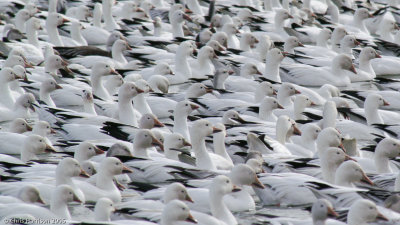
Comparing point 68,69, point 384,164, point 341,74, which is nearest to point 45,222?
point 384,164

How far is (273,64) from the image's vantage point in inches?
624

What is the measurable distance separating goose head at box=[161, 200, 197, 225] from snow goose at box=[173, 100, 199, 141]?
3984mm

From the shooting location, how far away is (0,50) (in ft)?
55.8

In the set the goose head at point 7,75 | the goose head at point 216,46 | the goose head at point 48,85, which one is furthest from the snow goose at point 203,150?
the goose head at point 216,46

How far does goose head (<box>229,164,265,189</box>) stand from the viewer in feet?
31.0

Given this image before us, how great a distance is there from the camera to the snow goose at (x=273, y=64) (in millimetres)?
15758

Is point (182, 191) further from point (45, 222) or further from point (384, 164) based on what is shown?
point (384, 164)

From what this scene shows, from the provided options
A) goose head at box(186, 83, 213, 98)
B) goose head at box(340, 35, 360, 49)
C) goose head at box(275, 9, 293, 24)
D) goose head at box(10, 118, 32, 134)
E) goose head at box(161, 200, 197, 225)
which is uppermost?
goose head at box(275, 9, 293, 24)

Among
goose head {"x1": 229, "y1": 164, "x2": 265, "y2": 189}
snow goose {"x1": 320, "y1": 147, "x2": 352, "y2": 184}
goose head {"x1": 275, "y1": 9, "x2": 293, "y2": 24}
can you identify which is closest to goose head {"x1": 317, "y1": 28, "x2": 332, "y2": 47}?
goose head {"x1": 275, "y1": 9, "x2": 293, "y2": 24}

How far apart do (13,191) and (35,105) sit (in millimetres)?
3834

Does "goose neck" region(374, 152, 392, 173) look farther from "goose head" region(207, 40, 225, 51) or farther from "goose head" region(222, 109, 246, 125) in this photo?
"goose head" region(207, 40, 225, 51)

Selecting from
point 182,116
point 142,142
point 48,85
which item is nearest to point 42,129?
point 142,142

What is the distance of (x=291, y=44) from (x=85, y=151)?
7845 mm

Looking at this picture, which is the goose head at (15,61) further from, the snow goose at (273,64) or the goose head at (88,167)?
the goose head at (88,167)
